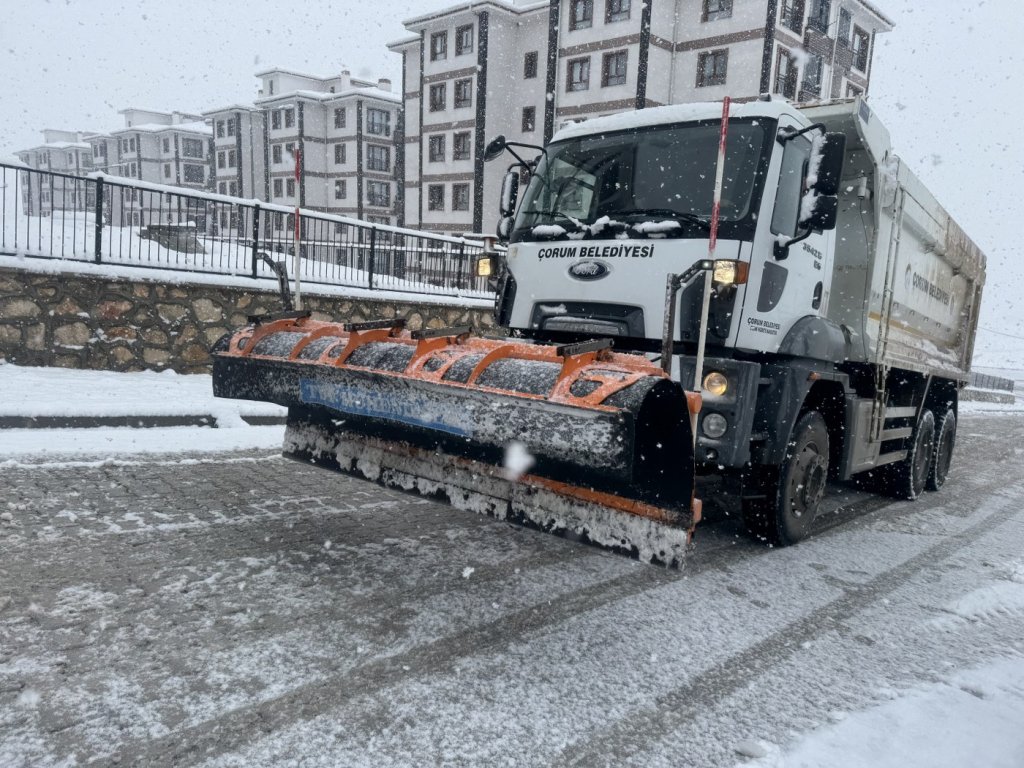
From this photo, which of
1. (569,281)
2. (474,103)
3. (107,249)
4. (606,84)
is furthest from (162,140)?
(569,281)

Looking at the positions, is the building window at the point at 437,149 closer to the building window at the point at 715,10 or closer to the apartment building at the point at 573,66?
the apartment building at the point at 573,66

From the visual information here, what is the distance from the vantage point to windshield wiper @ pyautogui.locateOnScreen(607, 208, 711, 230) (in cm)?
423

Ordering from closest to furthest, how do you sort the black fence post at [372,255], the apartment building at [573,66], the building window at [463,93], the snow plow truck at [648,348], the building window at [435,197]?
the snow plow truck at [648,348]
the black fence post at [372,255]
the apartment building at [573,66]
the building window at [463,93]
the building window at [435,197]

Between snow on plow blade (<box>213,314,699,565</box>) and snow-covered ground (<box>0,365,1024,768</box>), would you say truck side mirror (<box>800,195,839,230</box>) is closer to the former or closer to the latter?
snow on plow blade (<box>213,314,699,565</box>)

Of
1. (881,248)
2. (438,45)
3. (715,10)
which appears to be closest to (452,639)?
(881,248)

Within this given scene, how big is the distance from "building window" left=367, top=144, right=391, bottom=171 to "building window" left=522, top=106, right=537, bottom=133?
691 inches

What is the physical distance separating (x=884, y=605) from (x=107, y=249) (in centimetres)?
945

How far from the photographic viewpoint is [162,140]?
68188mm

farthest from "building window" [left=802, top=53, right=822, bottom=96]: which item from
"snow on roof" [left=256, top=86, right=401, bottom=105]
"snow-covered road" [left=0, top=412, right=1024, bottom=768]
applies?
"snow-covered road" [left=0, top=412, right=1024, bottom=768]

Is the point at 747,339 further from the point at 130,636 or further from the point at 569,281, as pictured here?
the point at 130,636

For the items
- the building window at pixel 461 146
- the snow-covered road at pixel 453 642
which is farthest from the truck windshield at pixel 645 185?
the building window at pixel 461 146

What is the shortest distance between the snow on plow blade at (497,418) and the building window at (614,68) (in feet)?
101

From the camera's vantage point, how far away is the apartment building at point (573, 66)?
29.6 meters

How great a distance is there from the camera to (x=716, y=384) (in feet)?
12.9
